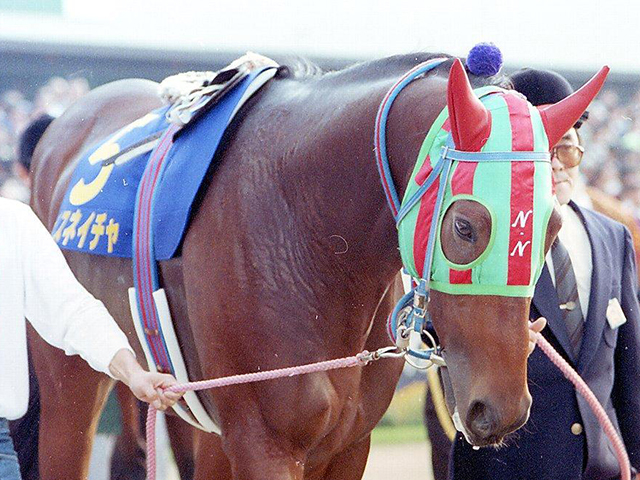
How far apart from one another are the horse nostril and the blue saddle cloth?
3.57 feet

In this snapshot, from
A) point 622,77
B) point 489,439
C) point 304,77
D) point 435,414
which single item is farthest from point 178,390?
point 622,77

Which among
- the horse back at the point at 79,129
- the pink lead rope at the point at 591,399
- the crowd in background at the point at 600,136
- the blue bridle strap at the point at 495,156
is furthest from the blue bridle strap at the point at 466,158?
the crowd in background at the point at 600,136

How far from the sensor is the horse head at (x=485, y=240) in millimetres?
2184

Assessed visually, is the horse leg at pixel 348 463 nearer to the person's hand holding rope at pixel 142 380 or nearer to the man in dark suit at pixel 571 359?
the man in dark suit at pixel 571 359

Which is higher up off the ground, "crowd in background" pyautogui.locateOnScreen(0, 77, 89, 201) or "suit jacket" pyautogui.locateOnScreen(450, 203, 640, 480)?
"suit jacket" pyautogui.locateOnScreen(450, 203, 640, 480)

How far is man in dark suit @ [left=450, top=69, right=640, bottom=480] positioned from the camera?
304 centimetres

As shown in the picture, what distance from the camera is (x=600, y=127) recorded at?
11023mm

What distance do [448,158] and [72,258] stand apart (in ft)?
5.79

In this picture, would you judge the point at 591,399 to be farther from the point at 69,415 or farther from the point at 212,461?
the point at 69,415

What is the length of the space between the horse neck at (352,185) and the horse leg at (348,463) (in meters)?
0.59

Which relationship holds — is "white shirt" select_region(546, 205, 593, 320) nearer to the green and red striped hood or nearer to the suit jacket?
the suit jacket

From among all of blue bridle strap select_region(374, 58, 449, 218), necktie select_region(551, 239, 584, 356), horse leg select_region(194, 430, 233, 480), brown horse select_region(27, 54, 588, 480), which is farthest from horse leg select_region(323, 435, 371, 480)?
blue bridle strap select_region(374, 58, 449, 218)

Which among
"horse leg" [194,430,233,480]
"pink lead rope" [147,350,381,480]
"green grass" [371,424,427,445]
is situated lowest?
"green grass" [371,424,427,445]

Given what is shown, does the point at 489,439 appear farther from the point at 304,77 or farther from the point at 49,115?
the point at 49,115
